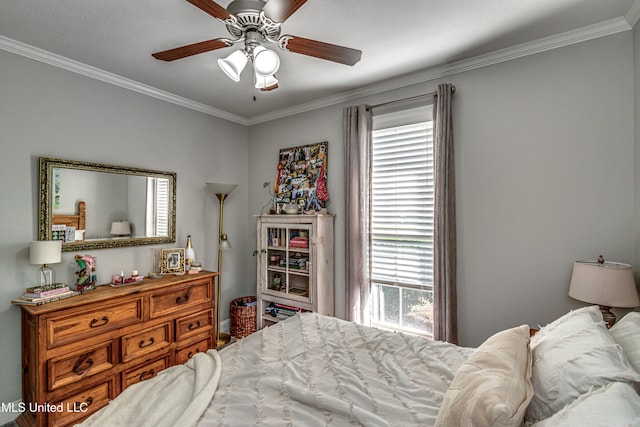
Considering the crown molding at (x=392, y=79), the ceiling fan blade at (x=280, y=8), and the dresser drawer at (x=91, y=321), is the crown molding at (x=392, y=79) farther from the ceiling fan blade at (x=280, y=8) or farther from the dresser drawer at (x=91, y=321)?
the dresser drawer at (x=91, y=321)

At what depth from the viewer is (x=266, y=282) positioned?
3416 mm

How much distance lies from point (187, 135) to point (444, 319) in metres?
3.18

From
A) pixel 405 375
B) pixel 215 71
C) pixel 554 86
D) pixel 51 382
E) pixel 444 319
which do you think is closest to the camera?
pixel 405 375

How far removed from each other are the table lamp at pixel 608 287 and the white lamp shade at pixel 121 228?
353 centimetres

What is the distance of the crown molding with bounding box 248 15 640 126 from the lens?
202 cm

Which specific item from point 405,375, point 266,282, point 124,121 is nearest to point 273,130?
point 124,121

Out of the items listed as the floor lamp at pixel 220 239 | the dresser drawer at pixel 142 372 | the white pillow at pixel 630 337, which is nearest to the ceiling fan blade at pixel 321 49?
the white pillow at pixel 630 337

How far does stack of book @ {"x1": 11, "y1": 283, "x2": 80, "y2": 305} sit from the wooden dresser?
6 centimetres

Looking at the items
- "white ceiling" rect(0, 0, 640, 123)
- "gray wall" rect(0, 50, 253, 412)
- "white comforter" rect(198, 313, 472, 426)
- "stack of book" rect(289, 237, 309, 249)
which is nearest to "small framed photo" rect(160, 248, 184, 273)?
"gray wall" rect(0, 50, 253, 412)

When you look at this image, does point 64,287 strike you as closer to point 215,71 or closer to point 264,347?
point 264,347

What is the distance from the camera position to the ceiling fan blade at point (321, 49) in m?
1.63

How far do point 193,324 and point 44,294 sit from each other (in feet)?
3.81

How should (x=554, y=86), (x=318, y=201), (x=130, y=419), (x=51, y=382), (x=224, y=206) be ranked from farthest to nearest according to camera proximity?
(x=224, y=206) < (x=318, y=201) < (x=554, y=86) < (x=51, y=382) < (x=130, y=419)
